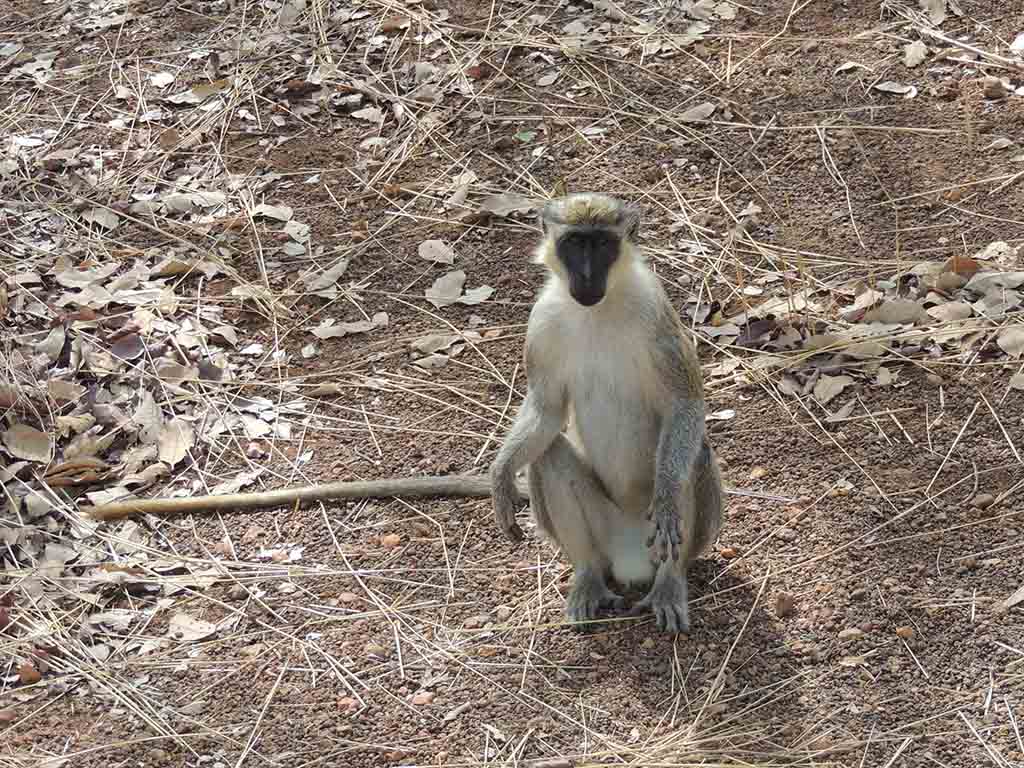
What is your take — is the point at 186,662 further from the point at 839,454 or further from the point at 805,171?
the point at 805,171

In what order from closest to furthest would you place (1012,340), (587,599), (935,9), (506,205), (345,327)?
(587,599)
(1012,340)
(345,327)
(506,205)
(935,9)

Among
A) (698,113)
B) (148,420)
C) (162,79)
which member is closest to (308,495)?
(148,420)

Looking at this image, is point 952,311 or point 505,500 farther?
point 952,311

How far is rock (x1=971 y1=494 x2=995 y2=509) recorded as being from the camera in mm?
5781

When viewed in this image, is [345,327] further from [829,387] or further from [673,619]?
[673,619]

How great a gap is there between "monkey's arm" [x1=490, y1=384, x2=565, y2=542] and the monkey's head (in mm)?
535

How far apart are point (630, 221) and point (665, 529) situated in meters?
1.23

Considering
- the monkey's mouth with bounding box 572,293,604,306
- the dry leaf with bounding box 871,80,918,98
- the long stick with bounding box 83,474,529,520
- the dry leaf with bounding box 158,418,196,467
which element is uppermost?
the monkey's mouth with bounding box 572,293,604,306

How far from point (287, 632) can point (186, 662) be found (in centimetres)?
43

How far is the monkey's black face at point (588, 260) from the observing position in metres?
5.11

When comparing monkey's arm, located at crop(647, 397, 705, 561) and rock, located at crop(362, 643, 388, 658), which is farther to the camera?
rock, located at crop(362, 643, 388, 658)

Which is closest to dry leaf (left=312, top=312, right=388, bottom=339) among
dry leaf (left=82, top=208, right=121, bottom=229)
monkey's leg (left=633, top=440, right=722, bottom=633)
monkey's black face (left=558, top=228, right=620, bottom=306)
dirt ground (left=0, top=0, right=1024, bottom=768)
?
dirt ground (left=0, top=0, right=1024, bottom=768)

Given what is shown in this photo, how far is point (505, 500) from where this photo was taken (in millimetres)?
5484

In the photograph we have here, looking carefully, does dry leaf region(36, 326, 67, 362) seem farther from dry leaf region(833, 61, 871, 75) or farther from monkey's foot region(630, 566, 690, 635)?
dry leaf region(833, 61, 871, 75)
